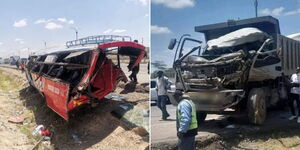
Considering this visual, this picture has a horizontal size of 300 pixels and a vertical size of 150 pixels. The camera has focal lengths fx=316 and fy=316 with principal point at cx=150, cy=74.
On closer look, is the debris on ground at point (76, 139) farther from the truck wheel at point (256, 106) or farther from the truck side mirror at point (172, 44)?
the truck wheel at point (256, 106)

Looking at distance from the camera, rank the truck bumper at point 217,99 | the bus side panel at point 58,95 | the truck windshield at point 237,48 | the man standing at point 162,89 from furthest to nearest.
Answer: the man standing at point 162,89 → the bus side panel at point 58,95 → the truck windshield at point 237,48 → the truck bumper at point 217,99

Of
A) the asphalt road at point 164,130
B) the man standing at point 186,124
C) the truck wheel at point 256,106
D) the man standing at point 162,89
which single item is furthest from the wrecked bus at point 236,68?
the man standing at point 186,124

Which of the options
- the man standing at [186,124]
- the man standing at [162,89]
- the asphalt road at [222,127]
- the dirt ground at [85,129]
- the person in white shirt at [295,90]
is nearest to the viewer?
the man standing at [186,124]

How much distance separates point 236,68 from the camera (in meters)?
5.41

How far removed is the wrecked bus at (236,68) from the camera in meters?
5.42

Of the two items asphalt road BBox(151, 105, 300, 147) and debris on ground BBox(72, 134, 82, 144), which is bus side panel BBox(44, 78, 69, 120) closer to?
debris on ground BBox(72, 134, 82, 144)

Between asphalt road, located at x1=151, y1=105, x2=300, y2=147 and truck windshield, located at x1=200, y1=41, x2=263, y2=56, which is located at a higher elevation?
truck windshield, located at x1=200, y1=41, x2=263, y2=56

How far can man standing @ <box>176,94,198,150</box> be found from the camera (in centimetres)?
402

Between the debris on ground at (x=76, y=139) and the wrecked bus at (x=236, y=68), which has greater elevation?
the wrecked bus at (x=236, y=68)

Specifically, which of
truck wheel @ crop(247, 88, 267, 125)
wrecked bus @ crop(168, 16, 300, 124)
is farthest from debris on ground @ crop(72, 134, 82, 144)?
truck wheel @ crop(247, 88, 267, 125)

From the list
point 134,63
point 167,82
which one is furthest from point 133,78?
point 167,82

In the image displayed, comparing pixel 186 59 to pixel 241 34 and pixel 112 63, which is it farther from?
pixel 112 63

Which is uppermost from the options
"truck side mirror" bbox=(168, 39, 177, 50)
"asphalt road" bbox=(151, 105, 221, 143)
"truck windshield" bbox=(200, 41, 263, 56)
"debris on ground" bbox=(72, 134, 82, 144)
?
"truck side mirror" bbox=(168, 39, 177, 50)

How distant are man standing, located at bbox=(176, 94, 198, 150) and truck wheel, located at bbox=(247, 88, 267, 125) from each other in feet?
5.92
